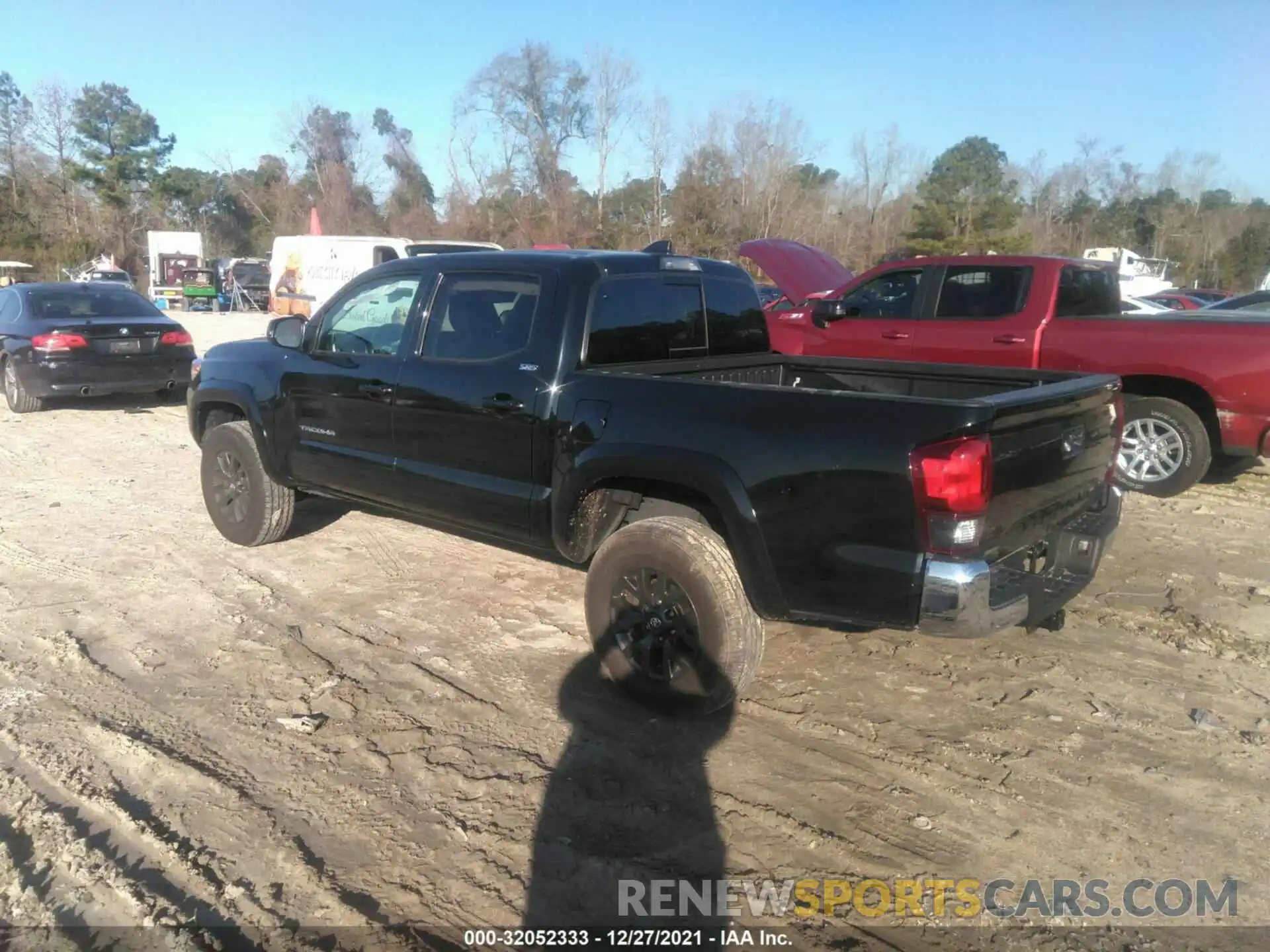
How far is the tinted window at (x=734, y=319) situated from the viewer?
495 cm

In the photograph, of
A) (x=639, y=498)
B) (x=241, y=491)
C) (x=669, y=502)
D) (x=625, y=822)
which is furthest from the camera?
(x=241, y=491)

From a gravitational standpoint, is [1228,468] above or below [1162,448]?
below

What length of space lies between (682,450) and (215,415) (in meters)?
3.99

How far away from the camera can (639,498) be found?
4102mm

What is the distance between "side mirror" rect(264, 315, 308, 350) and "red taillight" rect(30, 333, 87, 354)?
6.19m

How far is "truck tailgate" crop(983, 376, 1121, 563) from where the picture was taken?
323 centimetres

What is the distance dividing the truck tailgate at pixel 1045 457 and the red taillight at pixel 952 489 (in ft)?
0.23

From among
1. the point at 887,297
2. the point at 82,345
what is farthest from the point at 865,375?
the point at 82,345

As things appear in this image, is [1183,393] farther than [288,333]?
Yes

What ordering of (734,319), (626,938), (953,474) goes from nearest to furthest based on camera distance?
(626,938), (953,474), (734,319)

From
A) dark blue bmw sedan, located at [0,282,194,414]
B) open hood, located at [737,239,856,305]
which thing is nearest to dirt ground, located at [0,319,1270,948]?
dark blue bmw sedan, located at [0,282,194,414]

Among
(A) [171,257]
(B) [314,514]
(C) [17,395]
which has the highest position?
(A) [171,257]

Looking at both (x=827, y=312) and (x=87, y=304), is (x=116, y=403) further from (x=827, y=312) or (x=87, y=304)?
(x=827, y=312)

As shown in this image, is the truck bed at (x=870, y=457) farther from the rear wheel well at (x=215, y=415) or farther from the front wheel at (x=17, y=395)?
the front wheel at (x=17, y=395)
